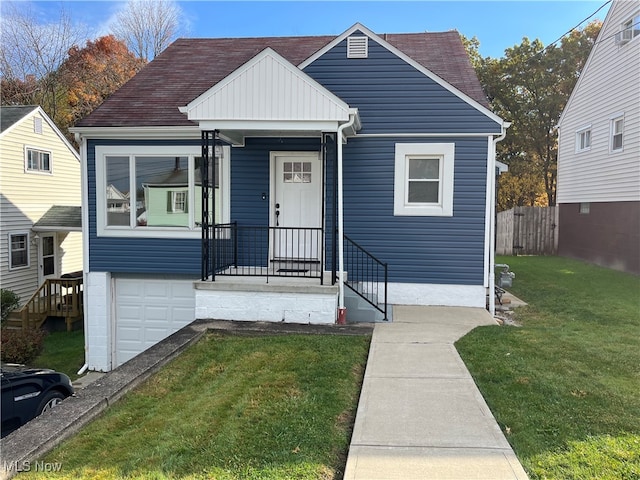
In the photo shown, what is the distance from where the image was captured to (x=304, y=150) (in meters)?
8.89

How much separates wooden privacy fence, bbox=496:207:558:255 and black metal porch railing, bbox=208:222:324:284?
1342 cm

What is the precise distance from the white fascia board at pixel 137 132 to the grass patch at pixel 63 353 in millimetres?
4874

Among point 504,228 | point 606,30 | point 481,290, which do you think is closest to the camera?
point 481,290

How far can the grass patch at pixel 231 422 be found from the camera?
3.24m

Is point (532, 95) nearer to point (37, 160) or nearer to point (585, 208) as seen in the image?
point (585, 208)

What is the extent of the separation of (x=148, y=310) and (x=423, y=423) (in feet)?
23.3

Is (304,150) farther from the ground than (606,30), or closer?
closer

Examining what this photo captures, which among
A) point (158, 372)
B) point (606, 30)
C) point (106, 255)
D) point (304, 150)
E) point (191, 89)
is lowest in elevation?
point (158, 372)

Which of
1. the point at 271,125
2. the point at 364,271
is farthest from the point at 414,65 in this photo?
the point at 364,271

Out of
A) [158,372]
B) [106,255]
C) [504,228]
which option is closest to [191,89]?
[106,255]

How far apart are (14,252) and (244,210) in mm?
10641

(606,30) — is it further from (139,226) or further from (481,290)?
(139,226)

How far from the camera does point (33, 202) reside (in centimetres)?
1619

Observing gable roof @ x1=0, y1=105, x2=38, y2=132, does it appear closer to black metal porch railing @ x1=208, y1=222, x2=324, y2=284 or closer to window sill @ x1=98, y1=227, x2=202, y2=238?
window sill @ x1=98, y1=227, x2=202, y2=238
